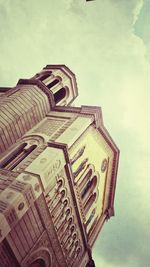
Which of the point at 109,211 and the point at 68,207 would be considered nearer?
the point at 68,207

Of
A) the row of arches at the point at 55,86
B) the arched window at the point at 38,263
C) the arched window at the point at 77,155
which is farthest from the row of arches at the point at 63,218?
the row of arches at the point at 55,86

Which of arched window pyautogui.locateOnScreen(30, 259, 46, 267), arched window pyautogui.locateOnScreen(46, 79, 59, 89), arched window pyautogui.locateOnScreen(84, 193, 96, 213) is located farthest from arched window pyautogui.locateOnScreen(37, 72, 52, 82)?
arched window pyautogui.locateOnScreen(30, 259, 46, 267)

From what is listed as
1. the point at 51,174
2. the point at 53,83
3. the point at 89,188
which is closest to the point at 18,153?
the point at 51,174

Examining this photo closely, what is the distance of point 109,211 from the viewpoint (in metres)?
19.7

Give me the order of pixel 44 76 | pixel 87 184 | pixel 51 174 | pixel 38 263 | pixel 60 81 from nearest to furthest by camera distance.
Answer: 1. pixel 38 263
2. pixel 51 174
3. pixel 87 184
4. pixel 60 81
5. pixel 44 76

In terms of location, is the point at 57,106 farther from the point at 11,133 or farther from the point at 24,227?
the point at 24,227

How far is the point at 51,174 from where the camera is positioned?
11188 millimetres

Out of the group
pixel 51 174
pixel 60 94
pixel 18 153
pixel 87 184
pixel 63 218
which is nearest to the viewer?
pixel 51 174

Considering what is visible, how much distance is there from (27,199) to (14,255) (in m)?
2.07

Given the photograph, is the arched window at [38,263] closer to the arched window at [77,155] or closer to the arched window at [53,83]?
the arched window at [77,155]

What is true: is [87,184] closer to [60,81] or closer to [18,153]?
[18,153]

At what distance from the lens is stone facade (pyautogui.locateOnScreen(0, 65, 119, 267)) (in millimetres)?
9594

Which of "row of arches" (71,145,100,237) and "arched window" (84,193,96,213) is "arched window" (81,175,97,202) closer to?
"row of arches" (71,145,100,237)

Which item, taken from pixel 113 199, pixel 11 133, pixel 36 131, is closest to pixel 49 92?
pixel 36 131
